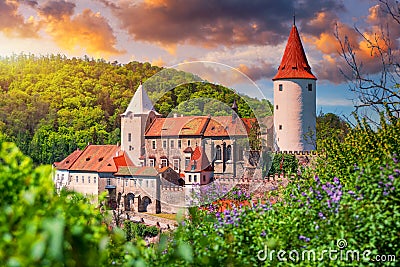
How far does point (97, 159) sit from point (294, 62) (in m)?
9.48

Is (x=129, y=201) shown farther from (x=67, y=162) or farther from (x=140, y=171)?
(x=67, y=162)

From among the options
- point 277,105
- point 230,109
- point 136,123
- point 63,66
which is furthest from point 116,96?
point 230,109

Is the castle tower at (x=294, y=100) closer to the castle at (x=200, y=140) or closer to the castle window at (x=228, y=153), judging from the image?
the castle at (x=200, y=140)

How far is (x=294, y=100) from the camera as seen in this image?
22.0 meters

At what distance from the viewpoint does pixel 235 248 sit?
3.12 metres

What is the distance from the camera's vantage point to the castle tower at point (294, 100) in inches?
849

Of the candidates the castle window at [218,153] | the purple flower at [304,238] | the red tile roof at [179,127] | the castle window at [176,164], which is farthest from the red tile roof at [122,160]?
the purple flower at [304,238]

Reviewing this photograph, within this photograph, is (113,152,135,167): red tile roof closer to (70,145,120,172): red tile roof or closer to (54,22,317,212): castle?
(54,22,317,212): castle

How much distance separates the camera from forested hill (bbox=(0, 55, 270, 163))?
2956 centimetres

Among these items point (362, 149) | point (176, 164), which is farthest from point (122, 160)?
point (362, 149)

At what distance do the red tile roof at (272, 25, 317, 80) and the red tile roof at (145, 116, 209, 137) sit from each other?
3646 millimetres

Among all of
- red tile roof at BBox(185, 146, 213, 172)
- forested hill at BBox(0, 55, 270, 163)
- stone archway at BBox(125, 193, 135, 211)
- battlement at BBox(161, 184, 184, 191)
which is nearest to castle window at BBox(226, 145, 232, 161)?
red tile roof at BBox(185, 146, 213, 172)

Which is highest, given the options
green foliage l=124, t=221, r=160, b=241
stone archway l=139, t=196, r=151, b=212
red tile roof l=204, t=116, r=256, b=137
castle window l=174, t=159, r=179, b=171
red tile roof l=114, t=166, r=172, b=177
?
red tile roof l=204, t=116, r=256, b=137

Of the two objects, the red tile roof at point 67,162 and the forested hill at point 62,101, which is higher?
the forested hill at point 62,101
